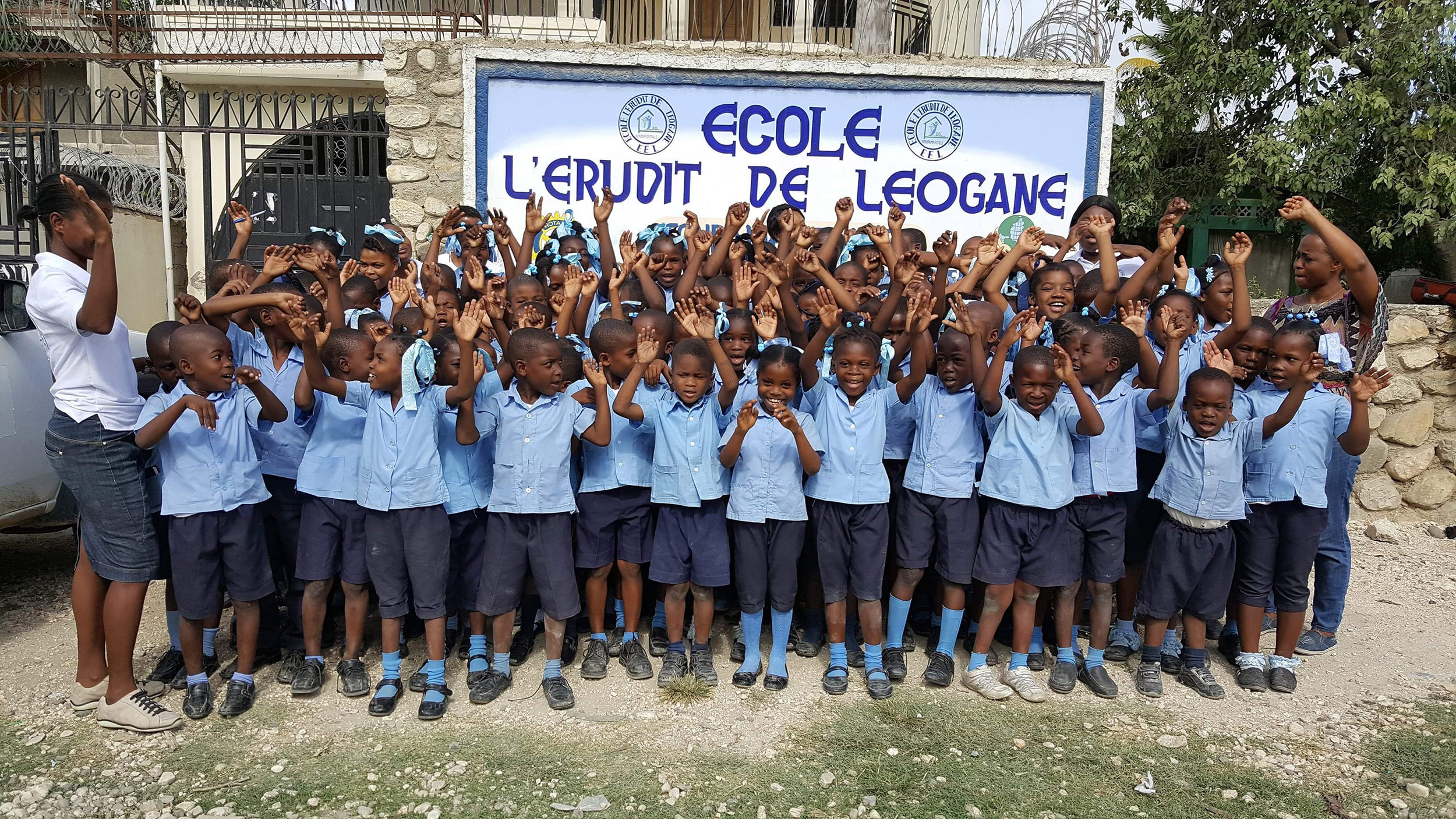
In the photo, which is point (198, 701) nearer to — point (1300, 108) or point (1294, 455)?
point (1294, 455)

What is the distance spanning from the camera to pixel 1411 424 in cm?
611

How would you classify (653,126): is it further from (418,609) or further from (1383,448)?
(1383,448)

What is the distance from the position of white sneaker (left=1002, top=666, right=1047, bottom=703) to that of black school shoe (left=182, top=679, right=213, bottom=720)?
2766 millimetres

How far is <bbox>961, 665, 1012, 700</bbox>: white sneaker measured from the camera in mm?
3615

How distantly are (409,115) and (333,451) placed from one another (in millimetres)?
2916

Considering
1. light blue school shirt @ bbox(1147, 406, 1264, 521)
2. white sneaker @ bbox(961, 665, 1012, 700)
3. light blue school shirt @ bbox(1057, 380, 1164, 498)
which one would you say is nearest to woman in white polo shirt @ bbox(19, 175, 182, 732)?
white sneaker @ bbox(961, 665, 1012, 700)

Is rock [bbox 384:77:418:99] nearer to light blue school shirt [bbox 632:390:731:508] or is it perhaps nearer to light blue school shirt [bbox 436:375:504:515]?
light blue school shirt [bbox 436:375:504:515]

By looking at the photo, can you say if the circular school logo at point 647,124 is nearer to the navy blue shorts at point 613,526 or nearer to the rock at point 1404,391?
the navy blue shorts at point 613,526

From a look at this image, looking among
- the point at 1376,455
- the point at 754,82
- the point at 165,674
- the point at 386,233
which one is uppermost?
the point at 754,82

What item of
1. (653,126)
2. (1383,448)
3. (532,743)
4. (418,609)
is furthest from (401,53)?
(1383,448)

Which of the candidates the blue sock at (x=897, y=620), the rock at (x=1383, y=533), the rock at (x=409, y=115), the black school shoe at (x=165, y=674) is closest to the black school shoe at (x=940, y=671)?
the blue sock at (x=897, y=620)

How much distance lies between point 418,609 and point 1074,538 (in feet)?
7.69

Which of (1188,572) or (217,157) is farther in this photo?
(217,157)

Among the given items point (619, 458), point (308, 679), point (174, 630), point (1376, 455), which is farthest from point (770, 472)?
point (1376, 455)
